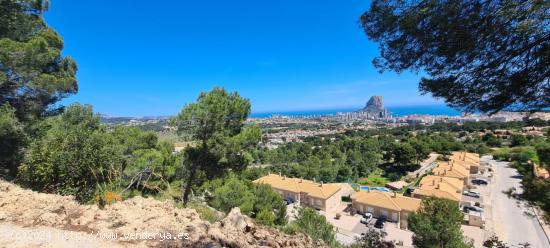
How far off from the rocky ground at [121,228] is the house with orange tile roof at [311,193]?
17.5 meters

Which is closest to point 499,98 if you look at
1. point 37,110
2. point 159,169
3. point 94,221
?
point 94,221

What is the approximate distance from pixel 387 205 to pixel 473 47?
17187mm

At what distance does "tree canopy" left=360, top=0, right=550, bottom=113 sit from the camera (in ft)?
10.3

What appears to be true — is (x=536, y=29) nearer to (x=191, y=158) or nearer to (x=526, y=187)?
(x=526, y=187)

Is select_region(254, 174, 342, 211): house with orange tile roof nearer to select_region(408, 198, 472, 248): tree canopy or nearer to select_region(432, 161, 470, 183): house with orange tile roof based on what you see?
select_region(408, 198, 472, 248): tree canopy

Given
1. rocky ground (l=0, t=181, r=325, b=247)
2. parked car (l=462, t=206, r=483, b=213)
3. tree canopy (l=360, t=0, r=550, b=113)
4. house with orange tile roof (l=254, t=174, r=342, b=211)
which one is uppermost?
tree canopy (l=360, t=0, r=550, b=113)

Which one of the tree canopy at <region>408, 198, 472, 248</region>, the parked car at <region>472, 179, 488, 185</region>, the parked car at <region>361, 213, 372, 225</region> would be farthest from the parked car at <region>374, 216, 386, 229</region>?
the parked car at <region>472, 179, 488, 185</region>

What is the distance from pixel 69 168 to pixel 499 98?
23.4 feet

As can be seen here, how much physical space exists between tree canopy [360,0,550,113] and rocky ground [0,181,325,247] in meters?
3.10

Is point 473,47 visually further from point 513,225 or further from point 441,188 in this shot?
point 441,188

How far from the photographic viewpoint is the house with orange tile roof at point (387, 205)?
58.3ft

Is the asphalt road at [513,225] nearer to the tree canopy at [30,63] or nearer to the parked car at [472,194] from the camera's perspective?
the parked car at [472,194]

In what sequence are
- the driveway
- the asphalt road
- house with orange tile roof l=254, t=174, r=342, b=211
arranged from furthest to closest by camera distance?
1. house with orange tile roof l=254, t=174, r=342, b=211
2. the driveway
3. the asphalt road

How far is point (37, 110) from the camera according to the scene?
8.15 metres
